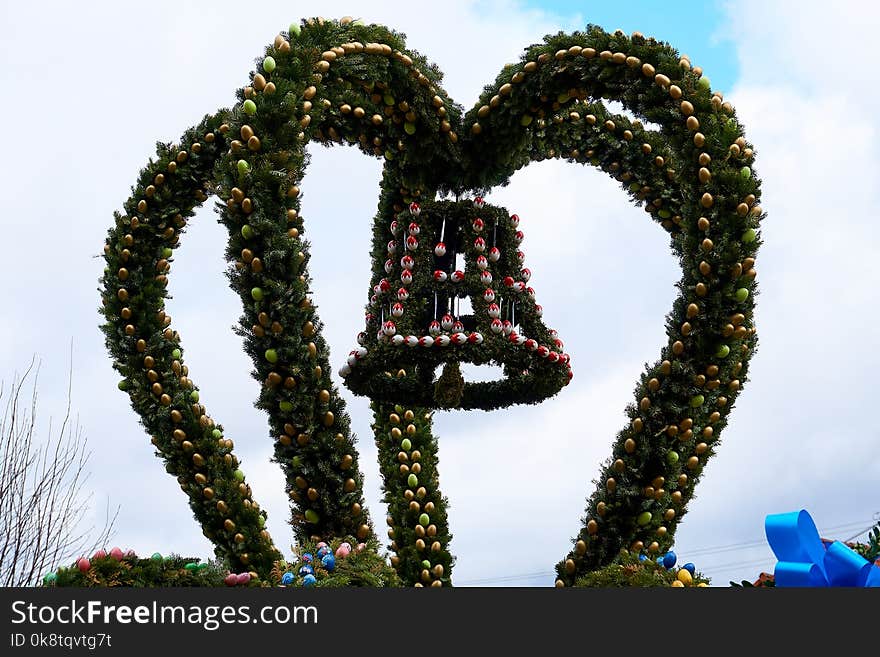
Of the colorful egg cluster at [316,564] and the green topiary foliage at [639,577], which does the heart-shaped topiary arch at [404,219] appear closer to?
the colorful egg cluster at [316,564]

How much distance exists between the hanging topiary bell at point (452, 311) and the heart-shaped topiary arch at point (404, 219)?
0.40 feet

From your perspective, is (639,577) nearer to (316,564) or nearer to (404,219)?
(316,564)

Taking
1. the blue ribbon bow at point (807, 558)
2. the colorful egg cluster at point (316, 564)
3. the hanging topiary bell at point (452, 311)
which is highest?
the hanging topiary bell at point (452, 311)

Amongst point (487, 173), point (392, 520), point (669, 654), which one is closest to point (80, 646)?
point (669, 654)

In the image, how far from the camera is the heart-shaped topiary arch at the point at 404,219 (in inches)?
217

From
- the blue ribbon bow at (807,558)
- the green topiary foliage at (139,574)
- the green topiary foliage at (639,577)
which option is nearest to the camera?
the blue ribbon bow at (807,558)

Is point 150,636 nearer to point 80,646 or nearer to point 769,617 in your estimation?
point 80,646

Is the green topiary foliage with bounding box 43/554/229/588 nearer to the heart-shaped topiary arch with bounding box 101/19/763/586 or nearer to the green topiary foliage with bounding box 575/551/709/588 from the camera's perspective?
the heart-shaped topiary arch with bounding box 101/19/763/586

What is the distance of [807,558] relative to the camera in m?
4.08

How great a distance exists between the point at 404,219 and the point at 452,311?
Result: 601 mm

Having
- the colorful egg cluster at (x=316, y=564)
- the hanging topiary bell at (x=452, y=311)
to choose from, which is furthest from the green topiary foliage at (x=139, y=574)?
the hanging topiary bell at (x=452, y=311)

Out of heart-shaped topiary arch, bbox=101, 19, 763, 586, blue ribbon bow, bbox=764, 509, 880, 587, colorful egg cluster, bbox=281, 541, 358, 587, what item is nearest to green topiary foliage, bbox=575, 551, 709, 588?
blue ribbon bow, bbox=764, 509, 880, 587

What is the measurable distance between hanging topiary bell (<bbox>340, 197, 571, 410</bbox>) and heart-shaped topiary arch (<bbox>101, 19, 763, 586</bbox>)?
0.40 feet

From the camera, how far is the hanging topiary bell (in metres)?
5.73
